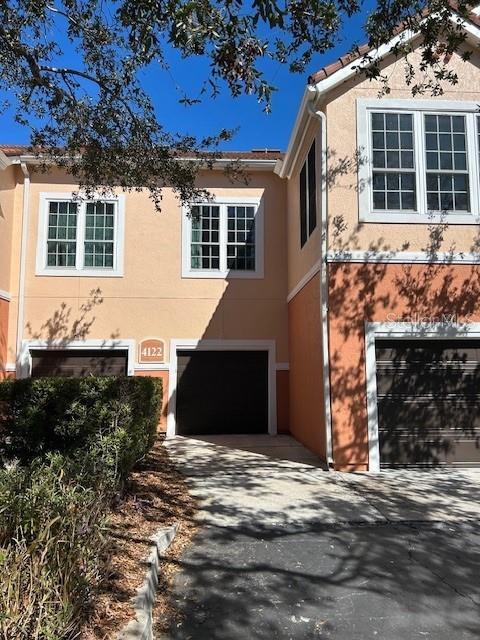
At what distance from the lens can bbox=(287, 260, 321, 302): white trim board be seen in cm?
945

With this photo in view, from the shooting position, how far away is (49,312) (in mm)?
12812

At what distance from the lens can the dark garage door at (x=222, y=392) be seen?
42.3 feet

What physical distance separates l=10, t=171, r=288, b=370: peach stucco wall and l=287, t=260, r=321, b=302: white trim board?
0.83 metres

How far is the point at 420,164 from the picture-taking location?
9.19 meters

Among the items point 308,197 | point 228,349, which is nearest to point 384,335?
point 308,197

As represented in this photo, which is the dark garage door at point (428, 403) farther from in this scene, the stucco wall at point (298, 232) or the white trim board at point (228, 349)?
the white trim board at point (228, 349)

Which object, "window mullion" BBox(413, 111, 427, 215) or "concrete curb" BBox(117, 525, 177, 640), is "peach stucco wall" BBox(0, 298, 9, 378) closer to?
"concrete curb" BBox(117, 525, 177, 640)

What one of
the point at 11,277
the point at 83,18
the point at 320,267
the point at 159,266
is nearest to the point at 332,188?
the point at 320,267

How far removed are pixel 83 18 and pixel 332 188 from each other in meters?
4.65

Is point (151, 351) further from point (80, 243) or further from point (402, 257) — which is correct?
point (402, 257)

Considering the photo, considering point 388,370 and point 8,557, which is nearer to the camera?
point 8,557

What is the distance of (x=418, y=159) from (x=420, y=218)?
1.11 metres

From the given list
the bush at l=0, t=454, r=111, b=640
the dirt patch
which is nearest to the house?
the dirt patch

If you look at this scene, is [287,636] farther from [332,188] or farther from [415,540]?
[332,188]
